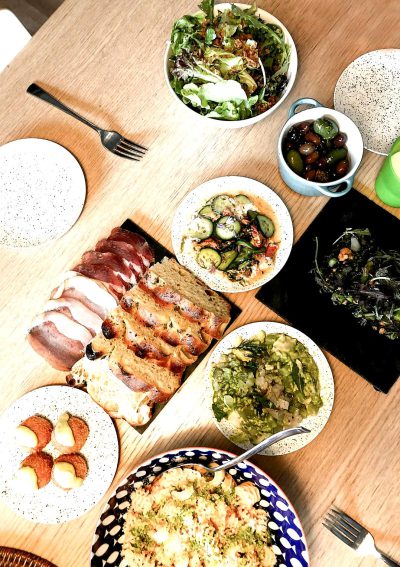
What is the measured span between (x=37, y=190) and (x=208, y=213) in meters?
0.70

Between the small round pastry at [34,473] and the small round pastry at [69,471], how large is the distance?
3 centimetres

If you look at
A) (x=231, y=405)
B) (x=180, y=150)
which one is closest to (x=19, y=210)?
(x=180, y=150)

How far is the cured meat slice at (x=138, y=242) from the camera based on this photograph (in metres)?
1.98

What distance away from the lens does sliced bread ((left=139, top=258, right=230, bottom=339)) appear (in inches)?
72.7

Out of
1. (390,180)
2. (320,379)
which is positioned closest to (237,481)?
(320,379)

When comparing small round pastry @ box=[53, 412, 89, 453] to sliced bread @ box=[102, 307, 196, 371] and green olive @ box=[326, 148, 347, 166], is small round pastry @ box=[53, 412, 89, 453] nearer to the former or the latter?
sliced bread @ box=[102, 307, 196, 371]

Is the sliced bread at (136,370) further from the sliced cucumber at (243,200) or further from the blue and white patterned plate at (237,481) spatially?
the sliced cucumber at (243,200)

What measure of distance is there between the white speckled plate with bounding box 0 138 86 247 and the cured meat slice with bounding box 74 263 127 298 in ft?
0.74

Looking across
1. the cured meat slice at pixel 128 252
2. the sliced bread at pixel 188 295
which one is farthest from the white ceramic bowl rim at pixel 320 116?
the cured meat slice at pixel 128 252

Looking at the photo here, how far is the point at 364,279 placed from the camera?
188 cm

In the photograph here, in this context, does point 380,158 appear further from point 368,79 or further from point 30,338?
point 30,338

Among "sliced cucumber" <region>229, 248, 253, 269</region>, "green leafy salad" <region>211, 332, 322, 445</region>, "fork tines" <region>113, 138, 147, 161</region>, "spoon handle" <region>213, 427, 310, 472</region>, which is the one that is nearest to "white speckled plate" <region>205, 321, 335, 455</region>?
"green leafy salad" <region>211, 332, 322, 445</region>

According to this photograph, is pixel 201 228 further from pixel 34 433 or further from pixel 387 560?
pixel 387 560

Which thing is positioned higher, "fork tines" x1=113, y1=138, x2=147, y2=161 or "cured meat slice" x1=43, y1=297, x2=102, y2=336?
"fork tines" x1=113, y1=138, x2=147, y2=161
